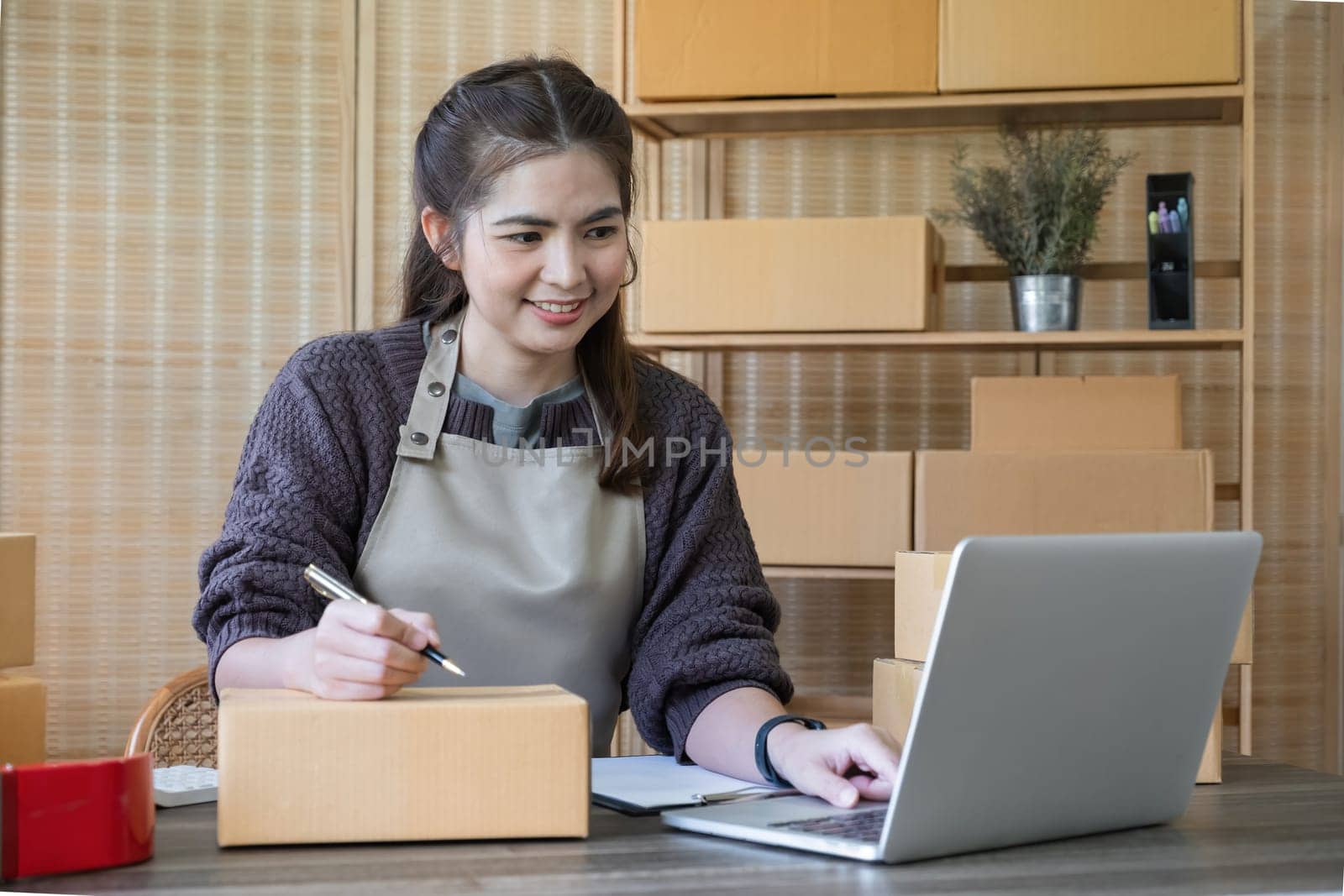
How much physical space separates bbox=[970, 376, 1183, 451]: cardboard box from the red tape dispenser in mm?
1672

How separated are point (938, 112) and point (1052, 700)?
178cm

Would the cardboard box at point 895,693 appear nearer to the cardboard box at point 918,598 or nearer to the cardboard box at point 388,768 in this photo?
the cardboard box at point 918,598

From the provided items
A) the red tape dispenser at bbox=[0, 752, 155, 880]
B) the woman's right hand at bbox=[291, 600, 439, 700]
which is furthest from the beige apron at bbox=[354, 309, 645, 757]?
the red tape dispenser at bbox=[0, 752, 155, 880]

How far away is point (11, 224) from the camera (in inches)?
107

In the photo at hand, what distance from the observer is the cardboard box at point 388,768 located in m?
0.83

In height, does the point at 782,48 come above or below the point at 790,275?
above

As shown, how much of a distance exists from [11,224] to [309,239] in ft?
1.82

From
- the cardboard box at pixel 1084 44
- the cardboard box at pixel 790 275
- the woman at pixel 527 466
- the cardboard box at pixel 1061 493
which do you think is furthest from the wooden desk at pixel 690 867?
the cardboard box at pixel 1084 44

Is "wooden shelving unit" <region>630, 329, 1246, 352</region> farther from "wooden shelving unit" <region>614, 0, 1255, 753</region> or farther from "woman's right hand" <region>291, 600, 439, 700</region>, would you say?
"woman's right hand" <region>291, 600, 439, 700</region>

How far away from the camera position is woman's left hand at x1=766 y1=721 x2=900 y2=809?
96 centimetres

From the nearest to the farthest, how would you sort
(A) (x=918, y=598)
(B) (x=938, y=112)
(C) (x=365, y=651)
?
(C) (x=365, y=651)
(A) (x=918, y=598)
(B) (x=938, y=112)

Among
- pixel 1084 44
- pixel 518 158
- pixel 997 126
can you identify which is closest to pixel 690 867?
pixel 518 158

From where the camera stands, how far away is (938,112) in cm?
245

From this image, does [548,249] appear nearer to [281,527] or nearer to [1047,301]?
[281,527]
